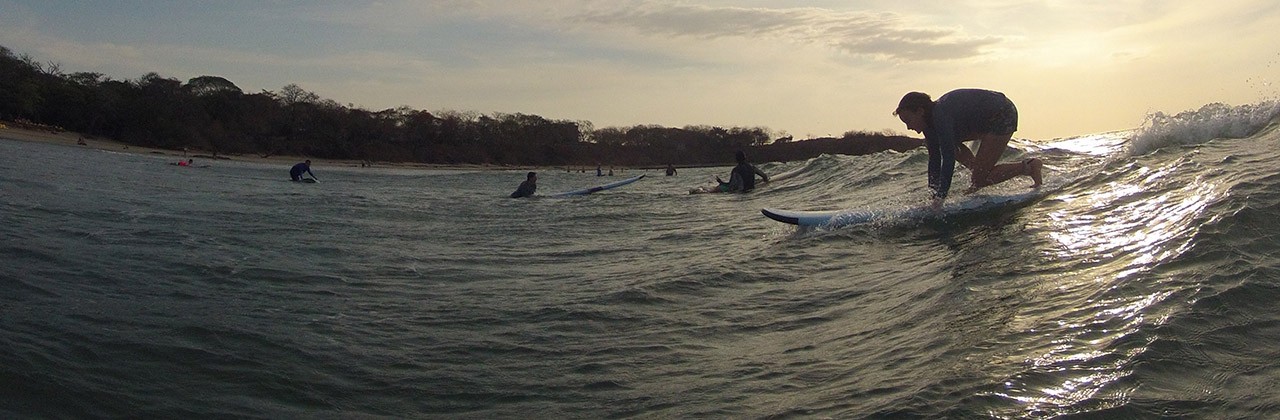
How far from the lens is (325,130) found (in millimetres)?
86125

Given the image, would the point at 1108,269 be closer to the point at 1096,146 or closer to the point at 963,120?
the point at 963,120

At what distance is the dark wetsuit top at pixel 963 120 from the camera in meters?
8.02

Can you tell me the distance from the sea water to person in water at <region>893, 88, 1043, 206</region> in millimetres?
379

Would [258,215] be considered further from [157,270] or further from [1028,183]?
[1028,183]

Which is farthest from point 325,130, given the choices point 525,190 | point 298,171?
point 525,190

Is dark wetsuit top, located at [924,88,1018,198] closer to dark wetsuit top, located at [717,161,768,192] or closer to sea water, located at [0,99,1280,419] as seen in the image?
sea water, located at [0,99,1280,419]

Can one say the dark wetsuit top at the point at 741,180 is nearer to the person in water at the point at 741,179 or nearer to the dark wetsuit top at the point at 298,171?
the person in water at the point at 741,179

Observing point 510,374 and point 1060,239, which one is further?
point 1060,239

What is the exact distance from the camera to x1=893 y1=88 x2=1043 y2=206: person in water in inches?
317

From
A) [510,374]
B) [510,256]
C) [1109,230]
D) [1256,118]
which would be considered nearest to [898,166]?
[1256,118]

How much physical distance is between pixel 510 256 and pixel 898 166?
11157 mm

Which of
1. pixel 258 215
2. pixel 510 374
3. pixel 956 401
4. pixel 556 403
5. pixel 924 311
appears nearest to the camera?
pixel 956 401

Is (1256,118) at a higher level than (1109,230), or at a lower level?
higher

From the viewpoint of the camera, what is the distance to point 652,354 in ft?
16.2
